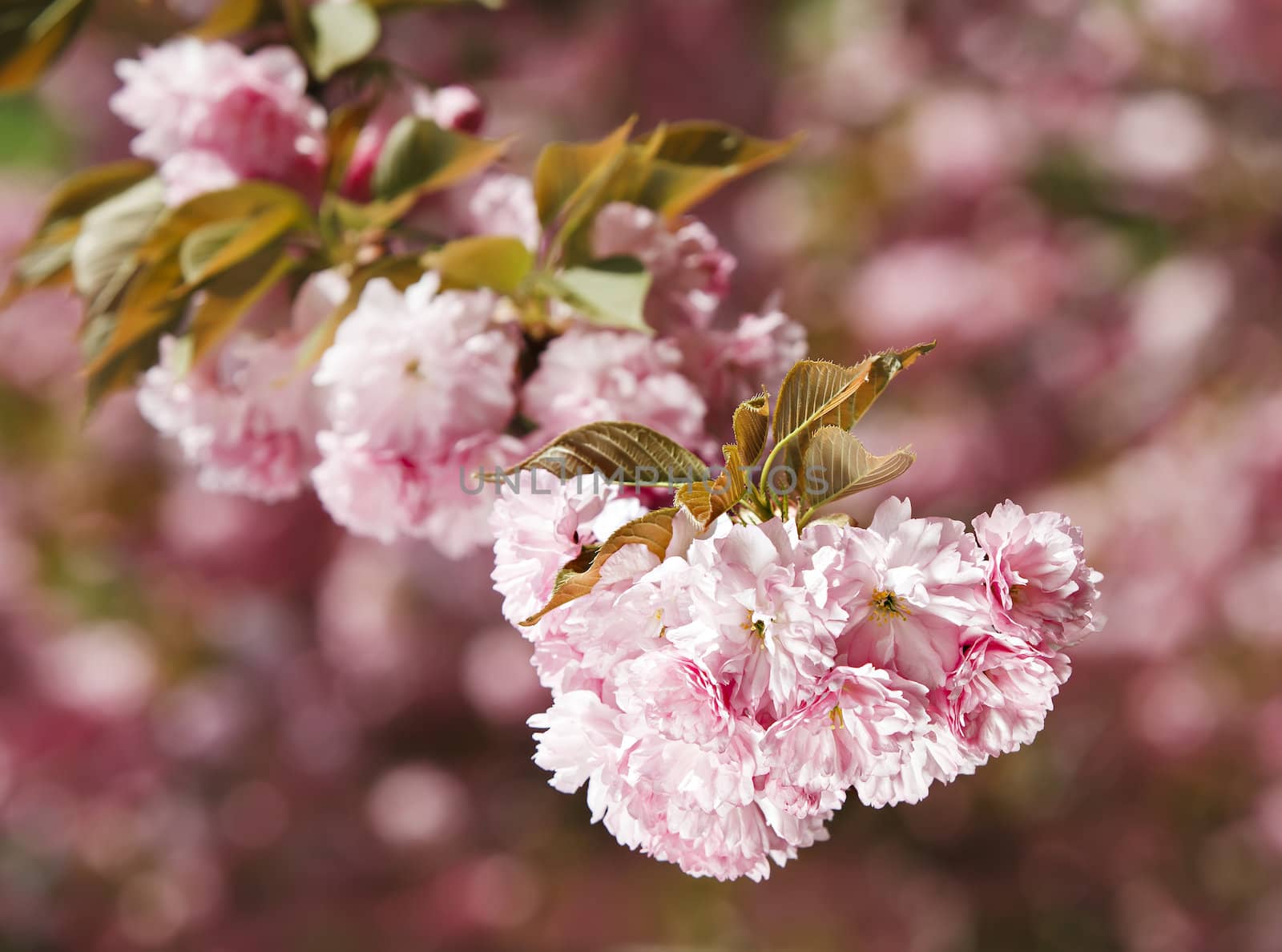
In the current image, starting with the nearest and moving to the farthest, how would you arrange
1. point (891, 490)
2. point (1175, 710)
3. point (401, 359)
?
point (401, 359) < point (891, 490) < point (1175, 710)

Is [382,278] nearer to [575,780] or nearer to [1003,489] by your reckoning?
[575,780]

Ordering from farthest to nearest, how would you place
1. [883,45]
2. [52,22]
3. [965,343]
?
[965,343]
[883,45]
[52,22]

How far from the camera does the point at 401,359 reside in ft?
1.22

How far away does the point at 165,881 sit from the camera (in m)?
1.53


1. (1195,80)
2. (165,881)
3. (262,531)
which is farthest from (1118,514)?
(165,881)

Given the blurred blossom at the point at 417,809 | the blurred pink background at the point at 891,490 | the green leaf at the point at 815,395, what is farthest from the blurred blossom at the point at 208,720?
the green leaf at the point at 815,395

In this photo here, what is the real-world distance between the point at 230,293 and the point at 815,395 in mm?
268

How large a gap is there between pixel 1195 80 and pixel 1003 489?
2.12ft

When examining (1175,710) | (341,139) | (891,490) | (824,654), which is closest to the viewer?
(824,654)

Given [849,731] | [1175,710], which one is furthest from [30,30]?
[1175,710]

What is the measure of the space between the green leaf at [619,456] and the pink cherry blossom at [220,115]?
243 millimetres

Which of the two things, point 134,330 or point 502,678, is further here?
point 502,678

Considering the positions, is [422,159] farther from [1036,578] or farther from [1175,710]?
[1175,710]

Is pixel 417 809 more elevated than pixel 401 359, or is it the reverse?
pixel 401 359
